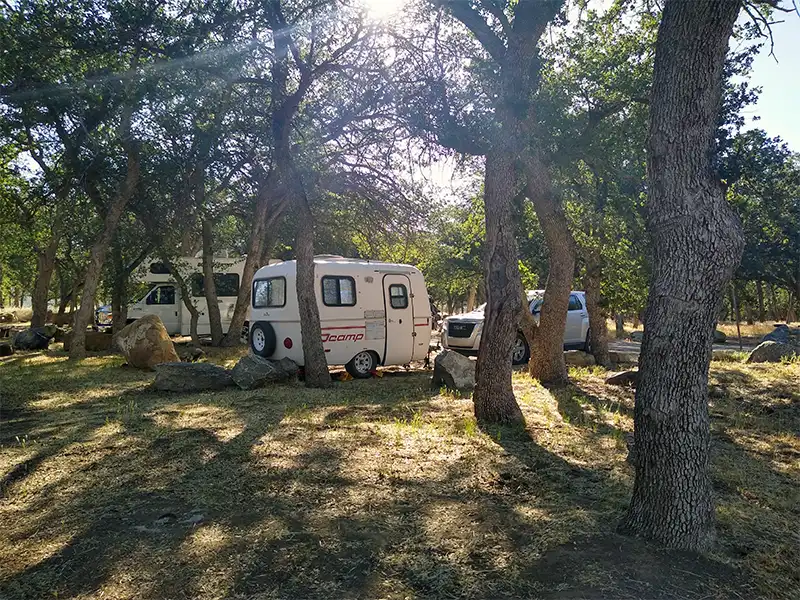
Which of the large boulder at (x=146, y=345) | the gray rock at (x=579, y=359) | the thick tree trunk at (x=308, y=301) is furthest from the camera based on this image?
the gray rock at (x=579, y=359)

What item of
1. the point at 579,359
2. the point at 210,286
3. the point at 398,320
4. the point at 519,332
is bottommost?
the point at 579,359

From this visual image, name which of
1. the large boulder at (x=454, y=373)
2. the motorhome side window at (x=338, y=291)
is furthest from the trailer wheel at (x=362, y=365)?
the large boulder at (x=454, y=373)

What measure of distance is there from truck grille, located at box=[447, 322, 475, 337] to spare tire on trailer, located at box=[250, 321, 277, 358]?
215 inches

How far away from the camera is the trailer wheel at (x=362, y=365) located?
11023 mm

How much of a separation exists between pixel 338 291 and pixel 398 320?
1485mm

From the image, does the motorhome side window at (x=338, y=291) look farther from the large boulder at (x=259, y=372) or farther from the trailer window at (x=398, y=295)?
the large boulder at (x=259, y=372)

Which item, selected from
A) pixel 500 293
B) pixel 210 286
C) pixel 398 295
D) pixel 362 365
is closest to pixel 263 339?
pixel 362 365

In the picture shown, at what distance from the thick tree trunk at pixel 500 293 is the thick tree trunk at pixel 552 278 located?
245 cm

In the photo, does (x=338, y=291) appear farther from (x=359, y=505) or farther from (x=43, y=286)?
(x=43, y=286)

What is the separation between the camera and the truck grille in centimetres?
1441

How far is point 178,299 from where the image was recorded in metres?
20.8

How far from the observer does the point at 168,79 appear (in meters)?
9.76

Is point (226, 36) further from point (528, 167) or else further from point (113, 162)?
point (113, 162)

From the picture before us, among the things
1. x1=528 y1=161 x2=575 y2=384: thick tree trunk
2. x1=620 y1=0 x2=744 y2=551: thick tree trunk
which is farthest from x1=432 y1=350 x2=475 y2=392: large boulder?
x1=620 y1=0 x2=744 y2=551: thick tree trunk
